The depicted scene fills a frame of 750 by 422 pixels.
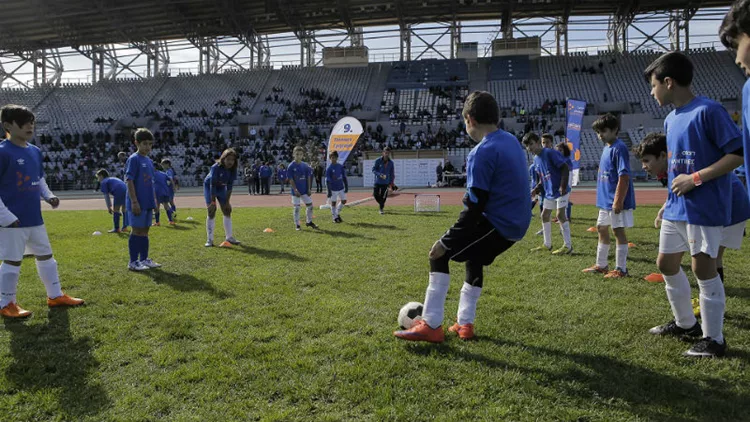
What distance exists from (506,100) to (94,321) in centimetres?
3989

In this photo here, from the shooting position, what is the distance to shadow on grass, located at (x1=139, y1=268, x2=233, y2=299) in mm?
5391

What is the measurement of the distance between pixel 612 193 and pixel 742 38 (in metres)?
3.96

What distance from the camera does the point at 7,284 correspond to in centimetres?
454

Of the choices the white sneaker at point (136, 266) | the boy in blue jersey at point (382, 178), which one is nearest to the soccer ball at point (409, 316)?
the white sneaker at point (136, 266)

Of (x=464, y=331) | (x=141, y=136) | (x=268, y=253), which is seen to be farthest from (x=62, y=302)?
(x=464, y=331)

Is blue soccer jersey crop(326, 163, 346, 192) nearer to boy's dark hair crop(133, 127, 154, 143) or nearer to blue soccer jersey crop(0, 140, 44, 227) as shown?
boy's dark hair crop(133, 127, 154, 143)

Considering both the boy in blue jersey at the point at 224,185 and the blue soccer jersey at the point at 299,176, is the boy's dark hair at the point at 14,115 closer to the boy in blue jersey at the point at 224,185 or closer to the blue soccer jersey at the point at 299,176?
the boy in blue jersey at the point at 224,185

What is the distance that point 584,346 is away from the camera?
3.61m

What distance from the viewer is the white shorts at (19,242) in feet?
14.7

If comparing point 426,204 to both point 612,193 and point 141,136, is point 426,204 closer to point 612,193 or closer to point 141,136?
point 612,193

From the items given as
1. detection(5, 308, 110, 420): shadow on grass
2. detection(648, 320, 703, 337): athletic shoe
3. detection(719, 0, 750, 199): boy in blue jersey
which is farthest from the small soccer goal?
detection(719, 0, 750, 199): boy in blue jersey

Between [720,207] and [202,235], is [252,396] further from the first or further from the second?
[202,235]

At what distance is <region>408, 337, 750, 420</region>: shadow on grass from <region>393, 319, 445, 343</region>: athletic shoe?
0.10 meters

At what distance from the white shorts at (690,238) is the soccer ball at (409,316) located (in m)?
1.93
